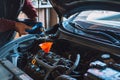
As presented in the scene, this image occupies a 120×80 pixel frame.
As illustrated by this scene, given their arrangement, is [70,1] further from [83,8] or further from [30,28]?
[30,28]

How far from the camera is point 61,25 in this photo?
1.75 metres

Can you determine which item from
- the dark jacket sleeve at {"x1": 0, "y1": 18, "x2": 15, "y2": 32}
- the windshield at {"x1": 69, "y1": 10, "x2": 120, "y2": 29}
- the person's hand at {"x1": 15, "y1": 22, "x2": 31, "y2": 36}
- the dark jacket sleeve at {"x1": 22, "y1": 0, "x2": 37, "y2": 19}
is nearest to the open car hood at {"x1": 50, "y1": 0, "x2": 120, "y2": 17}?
the windshield at {"x1": 69, "y1": 10, "x2": 120, "y2": 29}

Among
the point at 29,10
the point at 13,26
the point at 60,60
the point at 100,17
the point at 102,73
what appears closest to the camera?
the point at 102,73

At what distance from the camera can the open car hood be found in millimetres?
1205

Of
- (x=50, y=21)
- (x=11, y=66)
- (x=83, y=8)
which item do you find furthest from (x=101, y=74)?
(x=50, y=21)

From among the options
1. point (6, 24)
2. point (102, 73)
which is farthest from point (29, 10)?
point (102, 73)

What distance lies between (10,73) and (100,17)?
836 mm

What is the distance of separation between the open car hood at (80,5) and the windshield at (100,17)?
0.14 metres

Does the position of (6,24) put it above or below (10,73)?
above

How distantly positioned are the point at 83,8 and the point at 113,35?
267 millimetres

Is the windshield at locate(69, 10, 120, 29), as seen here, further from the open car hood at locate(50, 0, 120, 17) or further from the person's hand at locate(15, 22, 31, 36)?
the person's hand at locate(15, 22, 31, 36)

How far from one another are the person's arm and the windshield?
1.37ft

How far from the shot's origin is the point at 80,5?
1.43m

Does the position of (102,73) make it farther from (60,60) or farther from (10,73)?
(10,73)
